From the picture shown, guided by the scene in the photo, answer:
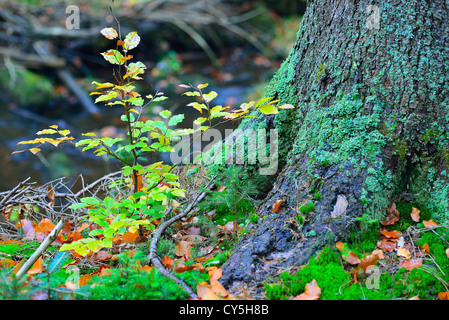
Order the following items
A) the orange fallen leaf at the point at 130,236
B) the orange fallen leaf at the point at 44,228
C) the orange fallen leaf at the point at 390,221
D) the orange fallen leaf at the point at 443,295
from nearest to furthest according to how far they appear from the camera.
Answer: the orange fallen leaf at the point at 443,295
the orange fallen leaf at the point at 390,221
the orange fallen leaf at the point at 130,236
the orange fallen leaf at the point at 44,228

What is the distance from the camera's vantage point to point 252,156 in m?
2.54

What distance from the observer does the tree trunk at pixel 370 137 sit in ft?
6.31

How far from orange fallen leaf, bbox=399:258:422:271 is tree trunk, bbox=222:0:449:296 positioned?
27cm

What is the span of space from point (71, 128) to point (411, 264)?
649 cm

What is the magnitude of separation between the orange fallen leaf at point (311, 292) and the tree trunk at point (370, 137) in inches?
6.0

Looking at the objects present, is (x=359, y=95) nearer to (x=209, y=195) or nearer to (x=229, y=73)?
(x=209, y=195)

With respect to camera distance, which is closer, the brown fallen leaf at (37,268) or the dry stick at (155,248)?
the dry stick at (155,248)

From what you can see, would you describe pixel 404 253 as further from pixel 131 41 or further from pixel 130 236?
pixel 131 41

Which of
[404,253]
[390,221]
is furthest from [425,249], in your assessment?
[390,221]

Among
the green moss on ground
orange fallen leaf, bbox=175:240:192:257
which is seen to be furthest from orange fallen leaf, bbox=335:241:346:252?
orange fallen leaf, bbox=175:240:192:257

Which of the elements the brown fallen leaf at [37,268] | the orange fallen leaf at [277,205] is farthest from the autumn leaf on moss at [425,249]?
the brown fallen leaf at [37,268]

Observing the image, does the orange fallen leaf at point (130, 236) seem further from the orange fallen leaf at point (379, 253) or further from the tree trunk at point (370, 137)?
the orange fallen leaf at point (379, 253)

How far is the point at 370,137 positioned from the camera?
200 centimetres

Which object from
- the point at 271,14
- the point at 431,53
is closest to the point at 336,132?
the point at 431,53
